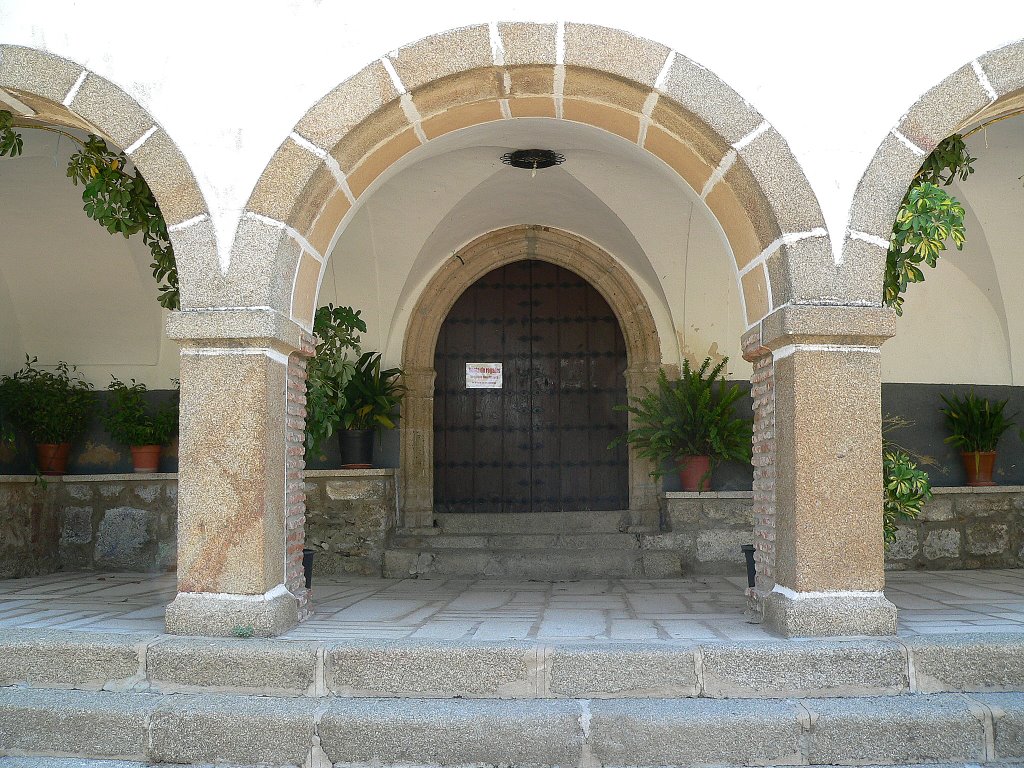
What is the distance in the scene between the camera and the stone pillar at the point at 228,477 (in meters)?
3.62

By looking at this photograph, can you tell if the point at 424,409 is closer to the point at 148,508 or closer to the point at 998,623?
the point at 148,508

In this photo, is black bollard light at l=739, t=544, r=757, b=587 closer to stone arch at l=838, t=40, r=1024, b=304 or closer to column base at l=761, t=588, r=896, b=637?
column base at l=761, t=588, r=896, b=637

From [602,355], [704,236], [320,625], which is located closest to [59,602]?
[320,625]

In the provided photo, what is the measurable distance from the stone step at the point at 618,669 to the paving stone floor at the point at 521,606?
0.21m

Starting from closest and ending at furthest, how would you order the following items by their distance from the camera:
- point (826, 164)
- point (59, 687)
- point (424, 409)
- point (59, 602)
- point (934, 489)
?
point (59, 687)
point (826, 164)
point (59, 602)
point (934, 489)
point (424, 409)

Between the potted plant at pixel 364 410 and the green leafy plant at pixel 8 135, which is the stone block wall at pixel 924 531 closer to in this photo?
the potted plant at pixel 364 410

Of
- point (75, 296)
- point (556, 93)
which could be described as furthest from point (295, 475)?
point (75, 296)

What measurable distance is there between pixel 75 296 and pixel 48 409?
0.87 m

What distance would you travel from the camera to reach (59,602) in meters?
4.58

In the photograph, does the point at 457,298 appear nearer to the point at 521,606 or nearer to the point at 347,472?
the point at 347,472

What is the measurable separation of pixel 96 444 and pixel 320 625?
3.64 metres

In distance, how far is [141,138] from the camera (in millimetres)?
3822

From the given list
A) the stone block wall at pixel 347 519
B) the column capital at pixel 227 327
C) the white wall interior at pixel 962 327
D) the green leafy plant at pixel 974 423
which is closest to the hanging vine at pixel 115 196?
the column capital at pixel 227 327

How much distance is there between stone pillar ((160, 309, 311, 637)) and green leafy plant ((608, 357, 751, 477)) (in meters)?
3.18
